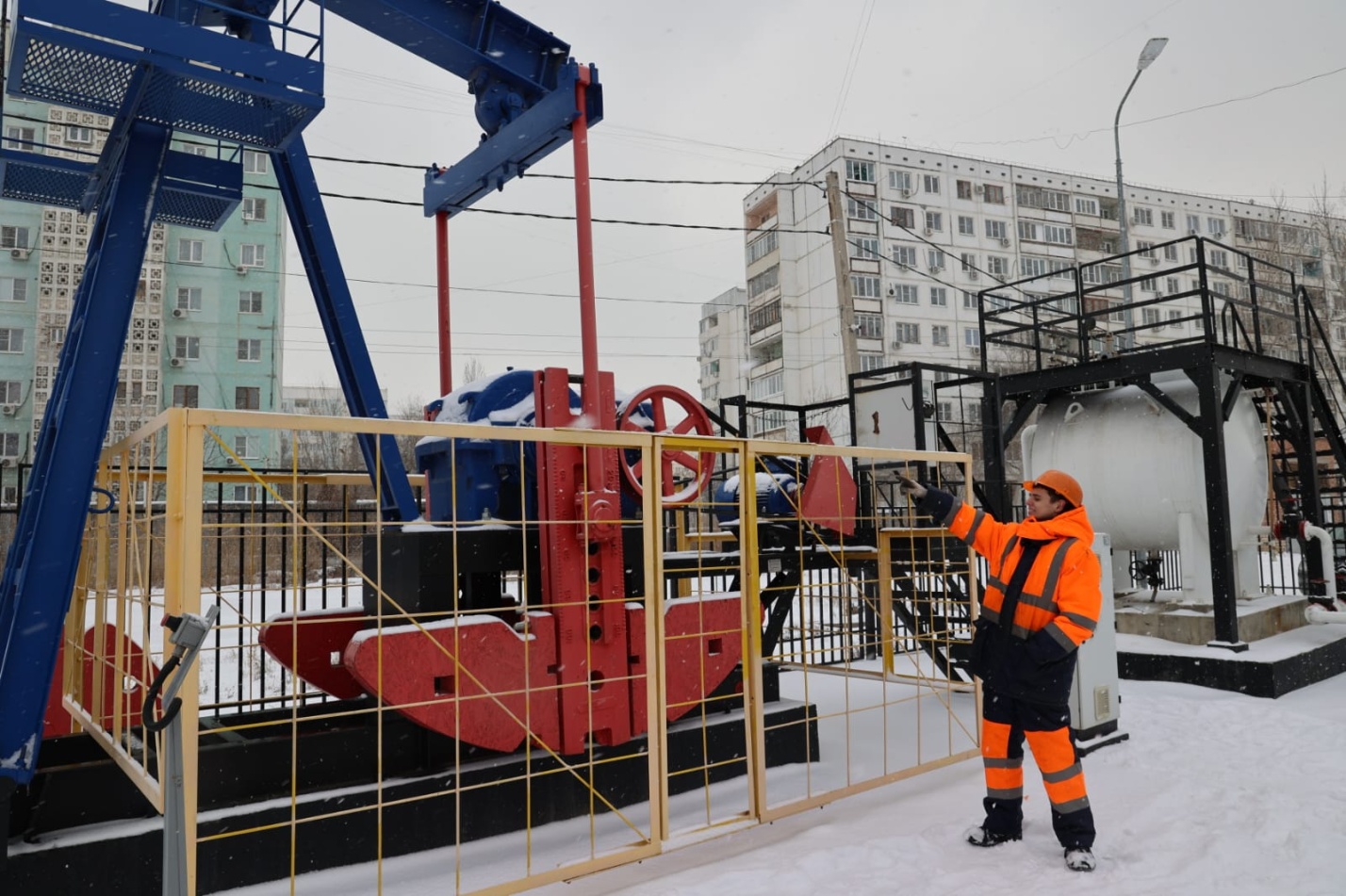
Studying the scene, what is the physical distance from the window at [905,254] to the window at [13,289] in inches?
1444

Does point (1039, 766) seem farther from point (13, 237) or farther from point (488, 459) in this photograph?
point (13, 237)

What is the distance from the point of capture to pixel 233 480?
19.6ft

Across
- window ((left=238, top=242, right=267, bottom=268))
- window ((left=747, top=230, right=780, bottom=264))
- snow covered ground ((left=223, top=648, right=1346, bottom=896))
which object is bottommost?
snow covered ground ((left=223, top=648, right=1346, bottom=896))

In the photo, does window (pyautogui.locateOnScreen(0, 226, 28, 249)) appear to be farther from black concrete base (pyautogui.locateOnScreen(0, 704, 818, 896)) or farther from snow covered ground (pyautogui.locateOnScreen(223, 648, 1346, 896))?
snow covered ground (pyautogui.locateOnScreen(223, 648, 1346, 896))

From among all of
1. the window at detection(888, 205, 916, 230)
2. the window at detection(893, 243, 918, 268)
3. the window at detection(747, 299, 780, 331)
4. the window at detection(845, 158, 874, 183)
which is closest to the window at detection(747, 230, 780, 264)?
the window at detection(747, 299, 780, 331)

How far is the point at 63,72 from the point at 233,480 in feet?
8.53

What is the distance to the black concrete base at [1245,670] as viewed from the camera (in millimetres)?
8992

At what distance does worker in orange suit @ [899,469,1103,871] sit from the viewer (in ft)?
15.7

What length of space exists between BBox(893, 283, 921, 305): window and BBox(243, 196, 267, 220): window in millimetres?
28624

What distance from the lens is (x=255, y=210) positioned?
37156 mm

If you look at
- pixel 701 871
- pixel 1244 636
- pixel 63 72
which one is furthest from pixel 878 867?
pixel 1244 636

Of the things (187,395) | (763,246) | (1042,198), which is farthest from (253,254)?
(1042,198)

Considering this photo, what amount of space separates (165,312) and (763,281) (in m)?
28.6

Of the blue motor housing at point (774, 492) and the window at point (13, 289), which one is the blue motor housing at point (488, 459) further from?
the window at point (13, 289)
